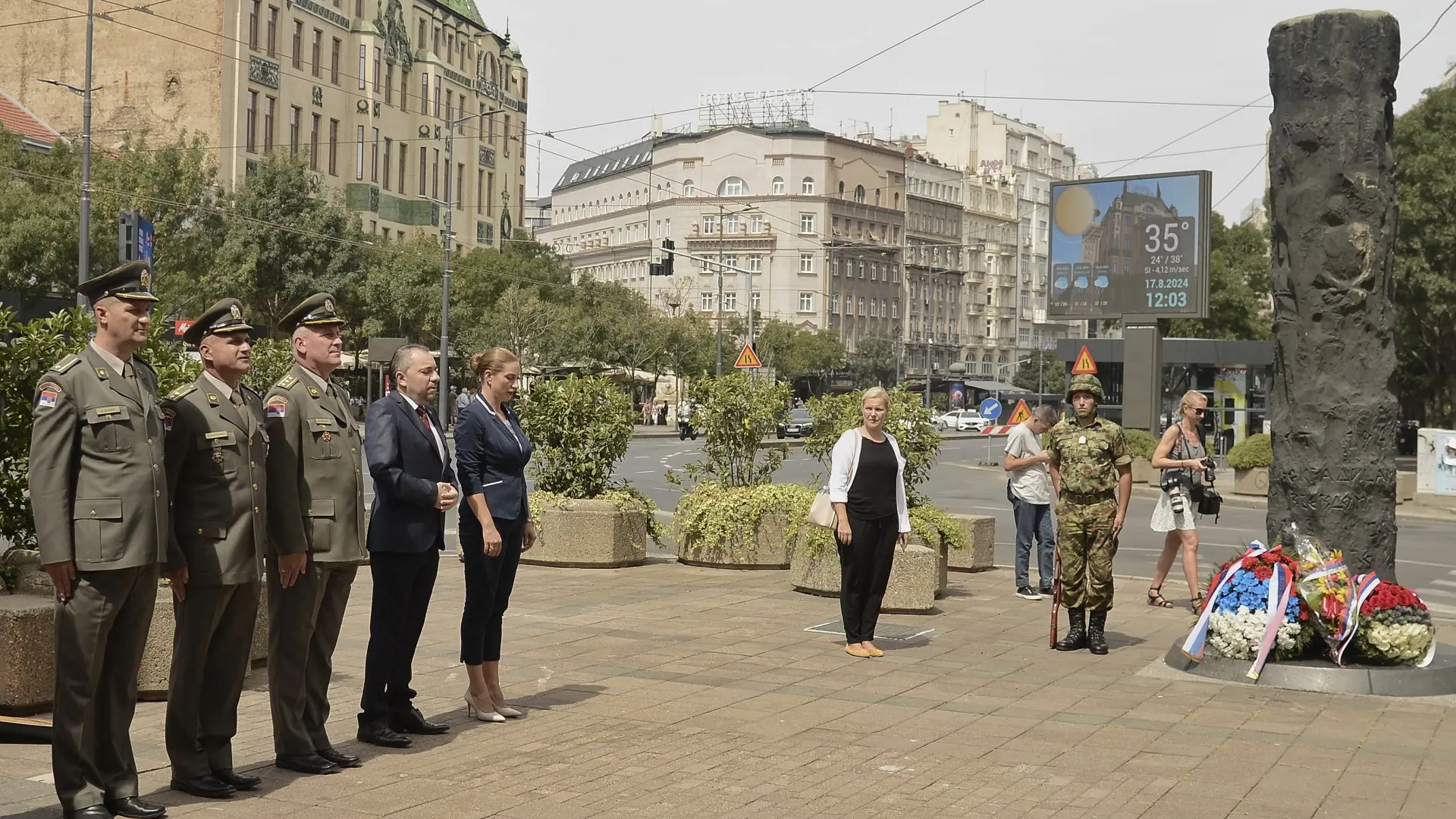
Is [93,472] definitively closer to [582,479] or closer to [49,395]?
[49,395]

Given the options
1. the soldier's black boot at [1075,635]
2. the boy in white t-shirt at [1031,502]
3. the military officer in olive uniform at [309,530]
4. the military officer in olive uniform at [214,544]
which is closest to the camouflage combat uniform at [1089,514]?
the soldier's black boot at [1075,635]

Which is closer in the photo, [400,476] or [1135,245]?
[400,476]

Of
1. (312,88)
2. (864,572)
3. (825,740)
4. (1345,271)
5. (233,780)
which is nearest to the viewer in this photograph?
(233,780)

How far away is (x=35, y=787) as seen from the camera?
20.8 feet

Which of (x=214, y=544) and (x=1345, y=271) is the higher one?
(x=1345, y=271)

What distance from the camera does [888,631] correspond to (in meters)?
11.5

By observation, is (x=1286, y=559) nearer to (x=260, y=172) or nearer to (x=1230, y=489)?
(x=1230, y=489)

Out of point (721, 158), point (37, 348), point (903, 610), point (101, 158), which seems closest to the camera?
point (37, 348)

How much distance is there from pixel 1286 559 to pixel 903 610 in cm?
358

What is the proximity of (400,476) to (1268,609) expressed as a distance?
16.6 ft

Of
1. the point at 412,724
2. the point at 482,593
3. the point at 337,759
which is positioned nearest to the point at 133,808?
the point at 337,759

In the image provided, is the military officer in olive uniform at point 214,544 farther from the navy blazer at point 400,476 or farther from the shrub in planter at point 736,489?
the shrub in planter at point 736,489

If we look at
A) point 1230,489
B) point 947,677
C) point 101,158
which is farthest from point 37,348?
point 101,158

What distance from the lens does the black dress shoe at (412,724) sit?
7559 millimetres
